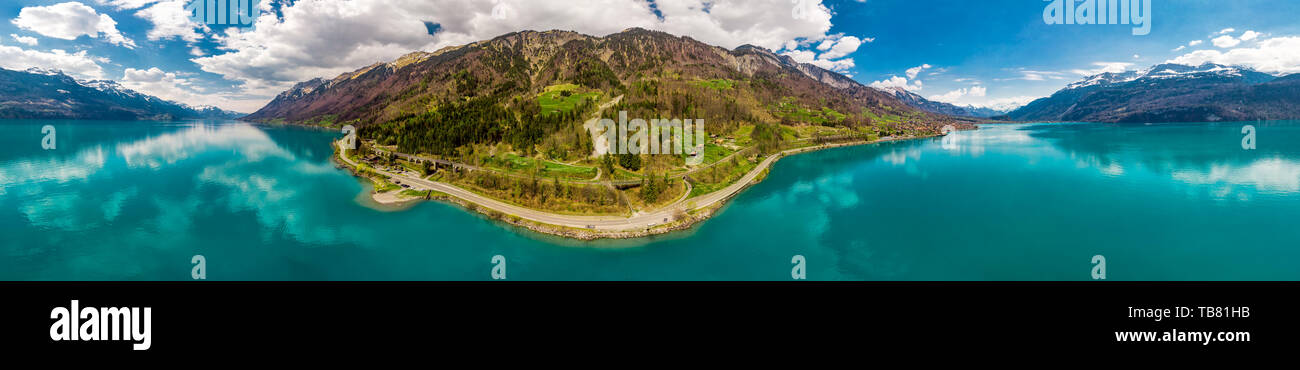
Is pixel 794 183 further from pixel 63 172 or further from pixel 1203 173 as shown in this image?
pixel 63 172

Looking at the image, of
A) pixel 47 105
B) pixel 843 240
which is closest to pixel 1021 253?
pixel 843 240

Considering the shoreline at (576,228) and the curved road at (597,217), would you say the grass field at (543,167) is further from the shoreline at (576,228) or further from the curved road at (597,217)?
the shoreline at (576,228)
